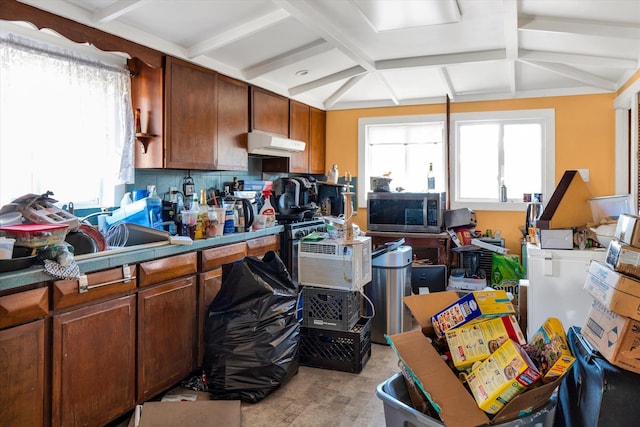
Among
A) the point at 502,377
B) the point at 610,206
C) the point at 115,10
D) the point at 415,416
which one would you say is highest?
the point at 115,10

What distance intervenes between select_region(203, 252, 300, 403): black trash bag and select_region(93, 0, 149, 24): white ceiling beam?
4.89 ft

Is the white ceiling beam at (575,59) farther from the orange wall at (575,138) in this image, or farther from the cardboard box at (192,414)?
the cardboard box at (192,414)

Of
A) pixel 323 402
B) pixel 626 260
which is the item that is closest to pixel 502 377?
pixel 626 260

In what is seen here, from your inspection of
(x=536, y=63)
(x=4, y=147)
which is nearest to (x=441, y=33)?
(x=536, y=63)

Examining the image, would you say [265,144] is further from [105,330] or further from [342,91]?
[105,330]

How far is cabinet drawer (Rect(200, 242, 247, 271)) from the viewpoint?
2.79 m

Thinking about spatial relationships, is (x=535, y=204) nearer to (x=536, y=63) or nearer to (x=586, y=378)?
(x=536, y=63)

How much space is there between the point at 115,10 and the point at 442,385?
240 cm

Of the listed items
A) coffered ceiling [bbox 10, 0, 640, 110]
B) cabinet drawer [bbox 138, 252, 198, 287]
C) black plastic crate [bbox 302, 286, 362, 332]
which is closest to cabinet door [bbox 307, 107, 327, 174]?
coffered ceiling [bbox 10, 0, 640, 110]

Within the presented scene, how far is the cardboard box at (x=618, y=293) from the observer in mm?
1338

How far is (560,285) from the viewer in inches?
99.3

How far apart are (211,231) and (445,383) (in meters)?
1.90

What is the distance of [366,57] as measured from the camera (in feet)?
12.3

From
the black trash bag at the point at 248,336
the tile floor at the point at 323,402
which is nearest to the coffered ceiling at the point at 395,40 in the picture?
the black trash bag at the point at 248,336
